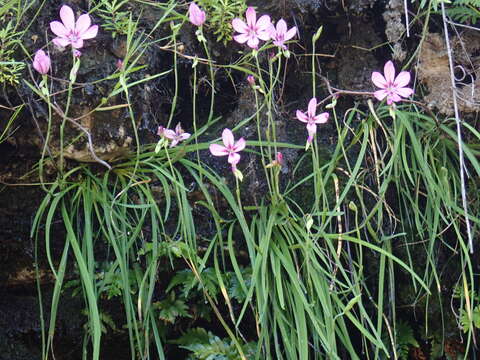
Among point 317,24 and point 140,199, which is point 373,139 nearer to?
point 317,24

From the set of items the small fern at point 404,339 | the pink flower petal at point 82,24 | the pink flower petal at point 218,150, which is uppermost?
the pink flower petal at point 82,24

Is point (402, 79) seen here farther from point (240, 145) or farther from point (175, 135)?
point (175, 135)

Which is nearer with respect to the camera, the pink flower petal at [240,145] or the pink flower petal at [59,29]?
the pink flower petal at [59,29]

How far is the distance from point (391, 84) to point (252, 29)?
1.67 ft

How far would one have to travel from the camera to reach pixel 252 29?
195 centimetres

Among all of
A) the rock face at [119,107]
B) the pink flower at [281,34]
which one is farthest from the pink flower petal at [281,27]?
the rock face at [119,107]

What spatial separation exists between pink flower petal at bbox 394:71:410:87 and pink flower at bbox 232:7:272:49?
0.46 m

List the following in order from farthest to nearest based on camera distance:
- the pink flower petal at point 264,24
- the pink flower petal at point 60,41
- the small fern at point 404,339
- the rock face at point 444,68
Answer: the rock face at point 444,68 < the small fern at point 404,339 < the pink flower petal at point 264,24 < the pink flower petal at point 60,41

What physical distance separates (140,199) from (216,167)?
0.35m

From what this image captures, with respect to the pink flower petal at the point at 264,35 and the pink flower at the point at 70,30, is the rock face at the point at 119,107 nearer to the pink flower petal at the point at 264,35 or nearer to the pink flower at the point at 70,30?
the pink flower at the point at 70,30

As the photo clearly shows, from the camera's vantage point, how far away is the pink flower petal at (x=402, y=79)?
189 cm

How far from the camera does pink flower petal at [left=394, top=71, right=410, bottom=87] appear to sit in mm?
1887

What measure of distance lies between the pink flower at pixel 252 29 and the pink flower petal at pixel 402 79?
0.46 metres

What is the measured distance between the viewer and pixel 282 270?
1.99 metres
